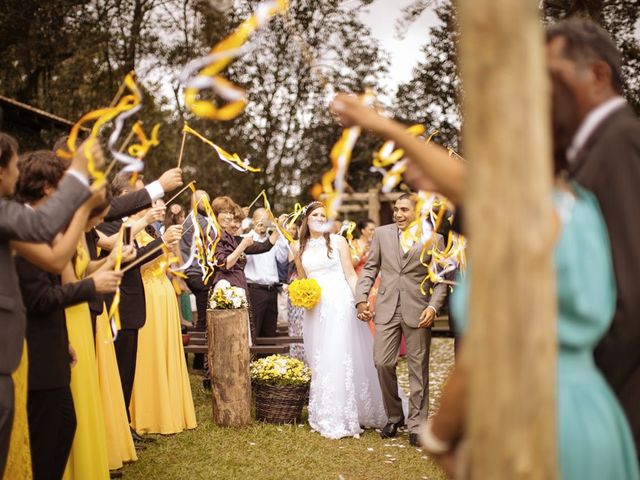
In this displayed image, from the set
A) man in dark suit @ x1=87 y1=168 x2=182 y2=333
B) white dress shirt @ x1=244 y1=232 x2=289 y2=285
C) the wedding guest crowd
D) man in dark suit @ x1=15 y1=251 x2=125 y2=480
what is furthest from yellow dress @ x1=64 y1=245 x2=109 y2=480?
white dress shirt @ x1=244 y1=232 x2=289 y2=285

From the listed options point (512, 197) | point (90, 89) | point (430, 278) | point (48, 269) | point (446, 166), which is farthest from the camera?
point (90, 89)

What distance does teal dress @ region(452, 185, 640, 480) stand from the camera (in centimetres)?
206

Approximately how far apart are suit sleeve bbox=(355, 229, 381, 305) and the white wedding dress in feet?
1.50

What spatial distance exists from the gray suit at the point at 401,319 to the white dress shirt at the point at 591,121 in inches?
198

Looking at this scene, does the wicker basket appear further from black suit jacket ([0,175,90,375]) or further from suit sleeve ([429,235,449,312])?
black suit jacket ([0,175,90,375])

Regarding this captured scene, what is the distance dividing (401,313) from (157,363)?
2.58 metres

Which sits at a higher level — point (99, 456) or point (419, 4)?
point (419, 4)

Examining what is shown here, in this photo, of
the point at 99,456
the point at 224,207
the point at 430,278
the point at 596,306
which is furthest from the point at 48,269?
the point at 224,207

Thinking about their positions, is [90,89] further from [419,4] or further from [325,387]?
[325,387]

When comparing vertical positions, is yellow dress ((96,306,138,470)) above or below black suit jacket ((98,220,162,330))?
below

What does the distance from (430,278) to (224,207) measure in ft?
11.6

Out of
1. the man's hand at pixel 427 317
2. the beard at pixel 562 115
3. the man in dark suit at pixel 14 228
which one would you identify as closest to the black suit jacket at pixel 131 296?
the man's hand at pixel 427 317

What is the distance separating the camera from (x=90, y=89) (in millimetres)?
21719

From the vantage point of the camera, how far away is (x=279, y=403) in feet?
26.8
